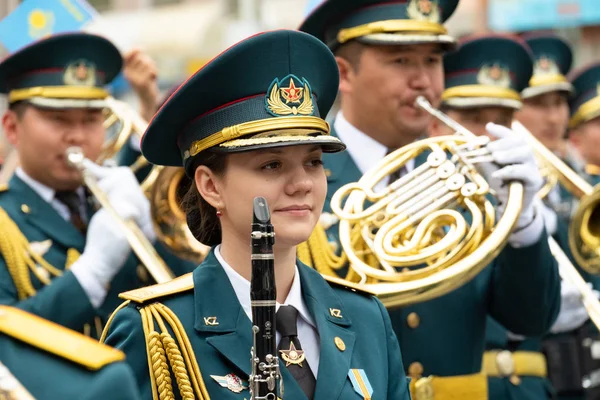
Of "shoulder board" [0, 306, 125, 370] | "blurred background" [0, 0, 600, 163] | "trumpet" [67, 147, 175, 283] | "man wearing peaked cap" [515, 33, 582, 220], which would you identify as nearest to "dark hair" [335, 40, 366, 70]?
"trumpet" [67, 147, 175, 283]

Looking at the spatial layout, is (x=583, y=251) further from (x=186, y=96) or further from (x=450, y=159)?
(x=186, y=96)

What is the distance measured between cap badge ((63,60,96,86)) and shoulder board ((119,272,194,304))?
9.49 feet

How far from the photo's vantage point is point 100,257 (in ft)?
19.2

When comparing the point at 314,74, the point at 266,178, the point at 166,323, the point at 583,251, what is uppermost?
the point at 314,74

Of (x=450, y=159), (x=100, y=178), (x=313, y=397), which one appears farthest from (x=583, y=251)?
(x=313, y=397)

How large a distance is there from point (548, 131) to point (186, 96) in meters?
5.13

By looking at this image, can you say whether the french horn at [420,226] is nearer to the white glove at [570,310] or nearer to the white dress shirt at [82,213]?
the white dress shirt at [82,213]

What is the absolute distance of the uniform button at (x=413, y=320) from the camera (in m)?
5.15

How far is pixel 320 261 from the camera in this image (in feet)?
16.7

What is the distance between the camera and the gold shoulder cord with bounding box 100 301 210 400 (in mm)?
3467

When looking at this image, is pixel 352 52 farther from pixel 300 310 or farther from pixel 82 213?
pixel 300 310

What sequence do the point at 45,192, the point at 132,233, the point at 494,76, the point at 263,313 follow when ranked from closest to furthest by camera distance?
the point at 263,313
the point at 132,233
the point at 45,192
the point at 494,76

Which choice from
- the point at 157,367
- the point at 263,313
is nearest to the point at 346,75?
the point at 157,367

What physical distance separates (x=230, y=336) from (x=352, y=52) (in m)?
2.31
